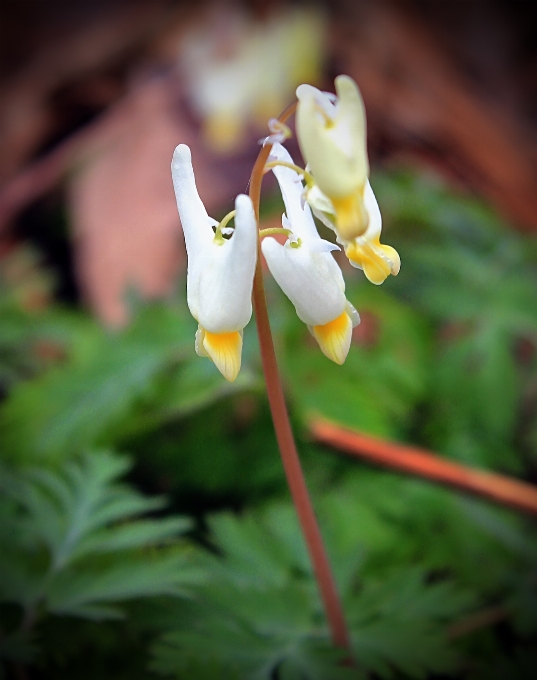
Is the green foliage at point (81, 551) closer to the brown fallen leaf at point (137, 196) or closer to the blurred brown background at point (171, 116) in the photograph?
the brown fallen leaf at point (137, 196)

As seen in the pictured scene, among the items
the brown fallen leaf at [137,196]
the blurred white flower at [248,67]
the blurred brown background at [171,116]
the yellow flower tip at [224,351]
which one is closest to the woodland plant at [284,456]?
the yellow flower tip at [224,351]

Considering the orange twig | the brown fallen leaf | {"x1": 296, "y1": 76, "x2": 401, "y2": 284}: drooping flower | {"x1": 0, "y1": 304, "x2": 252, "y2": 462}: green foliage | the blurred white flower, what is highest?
the blurred white flower

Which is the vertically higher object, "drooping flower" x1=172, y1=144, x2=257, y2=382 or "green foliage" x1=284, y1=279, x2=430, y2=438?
"green foliage" x1=284, y1=279, x2=430, y2=438

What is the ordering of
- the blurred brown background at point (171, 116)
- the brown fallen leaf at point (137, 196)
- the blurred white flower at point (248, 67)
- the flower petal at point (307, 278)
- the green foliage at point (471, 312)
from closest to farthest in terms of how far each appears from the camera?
the flower petal at point (307, 278)
the green foliage at point (471, 312)
the brown fallen leaf at point (137, 196)
the blurred brown background at point (171, 116)
the blurred white flower at point (248, 67)

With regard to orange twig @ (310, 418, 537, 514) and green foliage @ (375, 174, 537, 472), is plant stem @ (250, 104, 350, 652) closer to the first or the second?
orange twig @ (310, 418, 537, 514)

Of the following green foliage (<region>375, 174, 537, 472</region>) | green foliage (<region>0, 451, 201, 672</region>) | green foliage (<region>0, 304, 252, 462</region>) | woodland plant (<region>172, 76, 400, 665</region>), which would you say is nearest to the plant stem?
woodland plant (<region>172, 76, 400, 665</region>)

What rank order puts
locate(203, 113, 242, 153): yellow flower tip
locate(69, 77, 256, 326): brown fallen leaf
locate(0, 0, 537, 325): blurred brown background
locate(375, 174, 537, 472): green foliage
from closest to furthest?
locate(375, 174, 537, 472): green foliage → locate(69, 77, 256, 326): brown fallen leaf → locate(0, 0, 537, 325): blurred brown background → locate(203, 113, 242, 153): yellow flower tip

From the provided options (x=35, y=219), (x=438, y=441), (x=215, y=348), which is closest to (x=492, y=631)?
(x=438, y=441)
